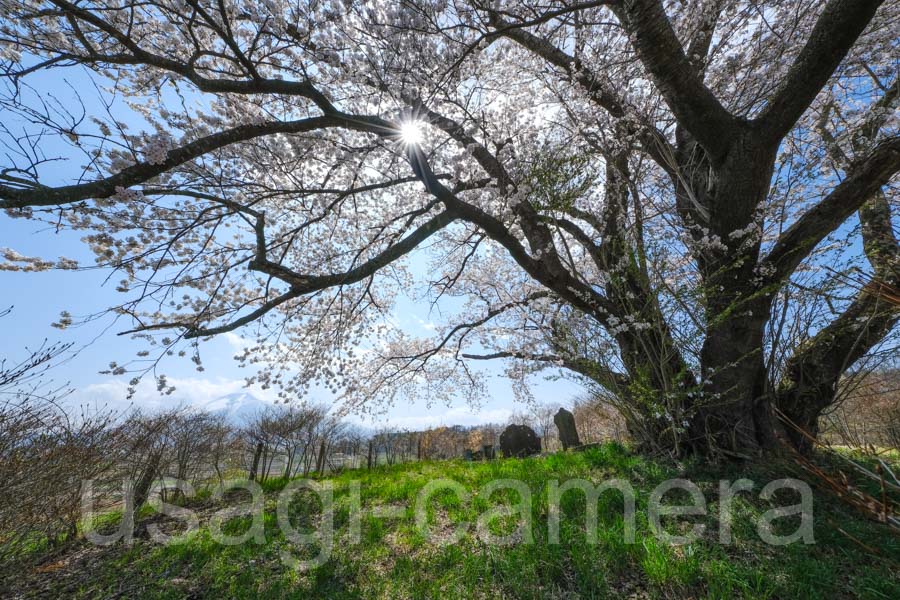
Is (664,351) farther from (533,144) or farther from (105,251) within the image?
(105,251)

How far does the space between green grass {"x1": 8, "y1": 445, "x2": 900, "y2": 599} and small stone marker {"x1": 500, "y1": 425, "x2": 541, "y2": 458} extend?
6190 mm

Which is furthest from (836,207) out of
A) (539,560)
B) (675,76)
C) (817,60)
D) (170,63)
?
(170,63)

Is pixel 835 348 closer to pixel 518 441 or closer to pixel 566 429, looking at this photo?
pixel 566 429

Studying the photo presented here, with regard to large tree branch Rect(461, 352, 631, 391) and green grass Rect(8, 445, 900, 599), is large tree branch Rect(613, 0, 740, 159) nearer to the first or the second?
large tree branch Rect(461, 352, 631, 391)

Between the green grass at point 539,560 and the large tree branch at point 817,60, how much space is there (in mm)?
3366

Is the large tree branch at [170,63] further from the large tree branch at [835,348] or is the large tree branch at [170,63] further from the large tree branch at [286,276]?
the large tree branch at [835,348]

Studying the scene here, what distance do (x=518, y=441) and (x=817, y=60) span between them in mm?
Result: 9479

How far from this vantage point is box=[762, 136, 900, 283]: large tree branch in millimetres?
3193

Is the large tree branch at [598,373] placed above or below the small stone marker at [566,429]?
above

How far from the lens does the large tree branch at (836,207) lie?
10.5 feet

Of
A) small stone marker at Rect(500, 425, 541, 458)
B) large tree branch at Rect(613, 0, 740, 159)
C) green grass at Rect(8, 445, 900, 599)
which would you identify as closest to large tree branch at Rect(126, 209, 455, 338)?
green grass at Rect(8, 445, 900, 599)

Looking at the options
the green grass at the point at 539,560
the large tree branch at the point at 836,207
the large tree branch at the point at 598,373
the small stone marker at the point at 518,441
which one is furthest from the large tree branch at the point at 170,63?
the small stone marker at the point at 518,441

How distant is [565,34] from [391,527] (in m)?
6.36

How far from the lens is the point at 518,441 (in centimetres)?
1014
